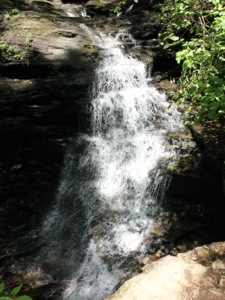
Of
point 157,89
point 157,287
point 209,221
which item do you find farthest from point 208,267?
point 157,89

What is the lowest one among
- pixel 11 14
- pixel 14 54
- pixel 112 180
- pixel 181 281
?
pixel 112 180

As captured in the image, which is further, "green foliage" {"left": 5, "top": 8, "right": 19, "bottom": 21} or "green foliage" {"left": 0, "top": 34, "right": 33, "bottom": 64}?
"green foliage" {"left": 5, "top": 8, "right": 19, "bottom": 21}

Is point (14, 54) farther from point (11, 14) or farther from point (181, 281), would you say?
point (181, 281)

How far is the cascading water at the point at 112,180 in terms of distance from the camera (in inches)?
249

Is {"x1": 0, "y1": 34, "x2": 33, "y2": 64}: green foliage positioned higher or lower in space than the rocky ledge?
higher

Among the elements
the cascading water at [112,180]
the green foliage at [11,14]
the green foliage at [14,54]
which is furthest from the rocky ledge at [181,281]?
the green foliage at [11,14]

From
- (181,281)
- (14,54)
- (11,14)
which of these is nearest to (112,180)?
(181,281)

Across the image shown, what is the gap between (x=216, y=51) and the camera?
14.5 feet

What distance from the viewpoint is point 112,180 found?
789cm

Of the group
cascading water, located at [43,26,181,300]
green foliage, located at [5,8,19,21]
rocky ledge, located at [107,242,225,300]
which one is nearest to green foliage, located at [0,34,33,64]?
cascading water, located at [43,26,181,300]

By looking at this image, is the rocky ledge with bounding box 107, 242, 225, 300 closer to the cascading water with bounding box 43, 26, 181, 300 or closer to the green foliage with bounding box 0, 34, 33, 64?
the cascading water with bounding box 43, 26, 181, 300

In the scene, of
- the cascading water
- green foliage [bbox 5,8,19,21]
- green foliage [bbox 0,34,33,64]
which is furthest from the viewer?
green foliage [bbox 5,8,19,21]

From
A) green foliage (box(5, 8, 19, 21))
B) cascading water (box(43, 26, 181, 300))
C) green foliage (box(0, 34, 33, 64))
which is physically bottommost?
cascading water (box(43, 26, 181, 300))

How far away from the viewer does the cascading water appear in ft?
20.8
